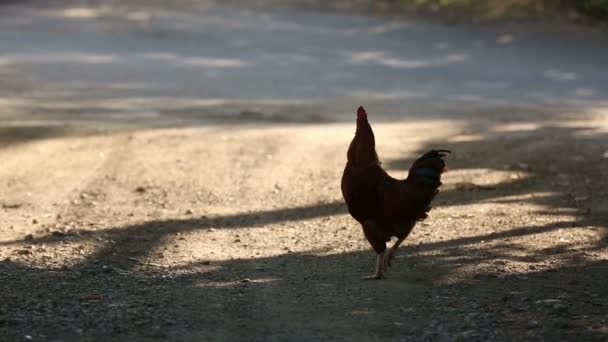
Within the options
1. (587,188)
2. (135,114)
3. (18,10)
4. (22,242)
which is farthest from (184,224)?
(18,10)

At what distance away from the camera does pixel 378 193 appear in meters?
7.14

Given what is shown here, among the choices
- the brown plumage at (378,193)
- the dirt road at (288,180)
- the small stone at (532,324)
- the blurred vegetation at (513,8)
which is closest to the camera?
the small stone at (532,324)

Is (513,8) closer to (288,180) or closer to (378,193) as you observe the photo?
(288,180)

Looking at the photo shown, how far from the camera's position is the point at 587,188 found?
34.3 feet

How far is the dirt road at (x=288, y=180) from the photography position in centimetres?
646

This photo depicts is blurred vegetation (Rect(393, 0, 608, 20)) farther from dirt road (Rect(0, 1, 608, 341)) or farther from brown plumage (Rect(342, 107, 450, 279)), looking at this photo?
brown plumage (Rect(342, 107, 450, 279))

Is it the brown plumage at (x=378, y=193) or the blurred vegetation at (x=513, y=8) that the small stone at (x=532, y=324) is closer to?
the brown plumage at (x=378, y=193)

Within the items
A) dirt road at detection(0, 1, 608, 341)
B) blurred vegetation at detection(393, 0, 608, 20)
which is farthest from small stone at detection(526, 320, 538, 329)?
blurred vegetation at detection(393, 0, 608, 20)

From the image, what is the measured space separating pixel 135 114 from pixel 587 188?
6.64 meters

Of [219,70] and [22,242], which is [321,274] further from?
[219,70]

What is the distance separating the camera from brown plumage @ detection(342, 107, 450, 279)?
23.2 feet

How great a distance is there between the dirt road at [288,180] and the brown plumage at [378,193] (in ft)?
1.30

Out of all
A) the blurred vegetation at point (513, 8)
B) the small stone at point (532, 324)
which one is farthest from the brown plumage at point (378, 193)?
the blurred vegetation at point (513, 8)

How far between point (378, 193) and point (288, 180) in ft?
13.2
